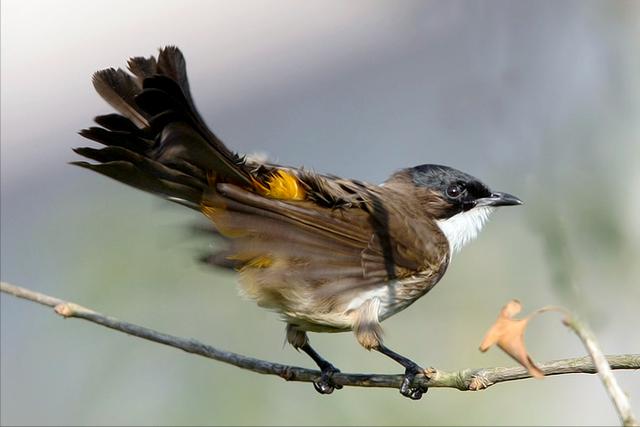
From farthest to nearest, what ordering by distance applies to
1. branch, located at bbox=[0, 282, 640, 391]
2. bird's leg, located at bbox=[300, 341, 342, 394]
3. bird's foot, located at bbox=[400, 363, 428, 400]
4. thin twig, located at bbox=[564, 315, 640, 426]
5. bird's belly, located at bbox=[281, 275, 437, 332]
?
bird's leg, located at bbox=[300, 341, 342, 394], bird's belly, located at bbox=[281, 275, 437, 332], bird's foot, located at bbox=[400, 363, 428, 400], branch, located at bbox=[0, 282, 640, 391], thin twig, located at bbox=[564, 315, 640, 426]

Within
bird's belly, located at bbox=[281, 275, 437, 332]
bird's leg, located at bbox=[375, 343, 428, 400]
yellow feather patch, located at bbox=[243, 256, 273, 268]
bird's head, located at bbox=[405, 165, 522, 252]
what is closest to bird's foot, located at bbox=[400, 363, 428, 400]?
bird's leg, located at bbox=[375, 343, 428, 400]

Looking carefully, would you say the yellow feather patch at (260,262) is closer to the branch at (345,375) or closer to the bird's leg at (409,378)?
the branch at (345,375)

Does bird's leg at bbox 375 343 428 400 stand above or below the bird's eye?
below

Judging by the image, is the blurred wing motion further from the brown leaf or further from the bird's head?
the brown leaf

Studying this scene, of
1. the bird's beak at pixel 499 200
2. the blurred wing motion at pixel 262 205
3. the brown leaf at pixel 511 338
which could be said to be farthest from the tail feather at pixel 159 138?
the brown leaf at pixel 511 338

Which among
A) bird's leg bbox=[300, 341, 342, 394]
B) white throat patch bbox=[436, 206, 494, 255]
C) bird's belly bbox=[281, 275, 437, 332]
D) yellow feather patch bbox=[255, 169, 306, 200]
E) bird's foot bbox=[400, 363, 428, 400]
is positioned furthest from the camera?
white throat patch bbox=[436, 206, 494, 255]

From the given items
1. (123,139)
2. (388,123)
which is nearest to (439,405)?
(123,139)

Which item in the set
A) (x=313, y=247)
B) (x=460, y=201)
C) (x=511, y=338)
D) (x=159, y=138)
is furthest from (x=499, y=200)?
(x=511, y=338)
